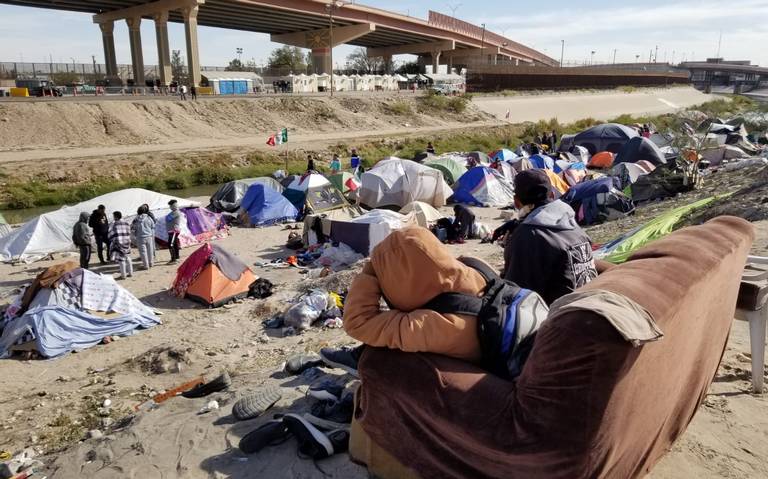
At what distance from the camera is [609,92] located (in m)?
78.1

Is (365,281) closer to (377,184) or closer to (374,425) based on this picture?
(374,425)

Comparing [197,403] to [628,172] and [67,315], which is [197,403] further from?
[628,172]

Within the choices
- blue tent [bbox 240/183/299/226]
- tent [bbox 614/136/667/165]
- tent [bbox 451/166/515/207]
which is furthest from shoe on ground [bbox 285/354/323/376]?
tent [bbox 614/136/667/165]

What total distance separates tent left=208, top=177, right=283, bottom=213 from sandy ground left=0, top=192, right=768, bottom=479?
573 centimetres

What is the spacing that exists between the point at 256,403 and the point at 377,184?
13.5 m

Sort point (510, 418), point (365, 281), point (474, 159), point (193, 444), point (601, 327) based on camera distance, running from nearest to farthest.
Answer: point (601, 327) < point (510, 418) < point (365, 281) < point (193, 444) < point (474, 159)

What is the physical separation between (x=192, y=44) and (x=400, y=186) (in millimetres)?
37726

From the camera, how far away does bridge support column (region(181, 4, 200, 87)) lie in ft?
154

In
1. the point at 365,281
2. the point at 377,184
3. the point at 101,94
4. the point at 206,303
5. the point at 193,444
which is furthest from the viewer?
the point at 101,94

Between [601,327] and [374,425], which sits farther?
[374,425]

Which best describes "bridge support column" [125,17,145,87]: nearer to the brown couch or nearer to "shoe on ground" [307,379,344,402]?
"shoe on ground" [307,379,344,402]

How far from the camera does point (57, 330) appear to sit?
8.20m

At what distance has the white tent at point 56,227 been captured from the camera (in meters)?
13.6

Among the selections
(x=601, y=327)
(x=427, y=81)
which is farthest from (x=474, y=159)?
(x=427, y=81)
